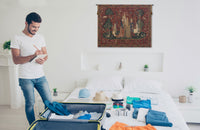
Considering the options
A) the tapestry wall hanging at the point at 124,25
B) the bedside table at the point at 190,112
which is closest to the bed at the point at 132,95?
the bedside table at the point at 190,112

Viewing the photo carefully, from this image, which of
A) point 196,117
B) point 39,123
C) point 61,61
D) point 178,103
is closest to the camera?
point 39,123

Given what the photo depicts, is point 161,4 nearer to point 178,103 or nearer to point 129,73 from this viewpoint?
point 129,73

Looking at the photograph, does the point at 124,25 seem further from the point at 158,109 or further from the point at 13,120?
the point at 13,120

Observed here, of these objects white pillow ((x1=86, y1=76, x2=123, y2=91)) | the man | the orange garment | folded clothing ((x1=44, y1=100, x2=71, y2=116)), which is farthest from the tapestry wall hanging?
the orange garment

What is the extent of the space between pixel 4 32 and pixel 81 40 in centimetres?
142

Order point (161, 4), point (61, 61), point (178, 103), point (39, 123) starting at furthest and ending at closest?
point (61, 61) < point (161, 4) < point (178, 103) < point (39, 123)

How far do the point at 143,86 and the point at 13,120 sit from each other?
6.86ft

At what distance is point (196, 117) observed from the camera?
9.68 feet

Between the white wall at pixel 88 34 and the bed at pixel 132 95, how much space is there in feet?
1.18

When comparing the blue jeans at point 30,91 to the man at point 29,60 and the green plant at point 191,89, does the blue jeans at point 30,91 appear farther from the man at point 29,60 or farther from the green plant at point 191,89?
the green plant at point 191,89

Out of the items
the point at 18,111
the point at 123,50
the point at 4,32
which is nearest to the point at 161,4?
the point at 123,50

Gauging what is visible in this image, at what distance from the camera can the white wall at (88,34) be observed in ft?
11.1

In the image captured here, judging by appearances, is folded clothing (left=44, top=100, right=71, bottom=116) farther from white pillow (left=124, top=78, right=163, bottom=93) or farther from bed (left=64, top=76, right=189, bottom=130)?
white pillow (left=124, top=78, right=163, bottom=93)

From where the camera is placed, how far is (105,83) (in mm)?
3291
